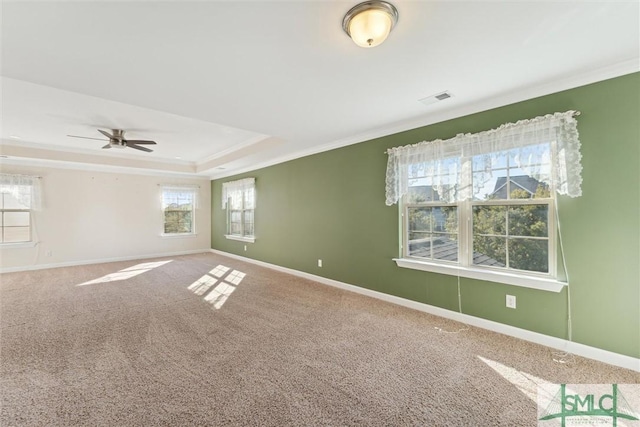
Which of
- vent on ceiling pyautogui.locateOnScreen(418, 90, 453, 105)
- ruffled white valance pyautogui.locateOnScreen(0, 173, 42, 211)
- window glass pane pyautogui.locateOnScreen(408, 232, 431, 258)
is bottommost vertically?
window glass pane pyautogui.locateOnScreen(408, 232, 431, 258)

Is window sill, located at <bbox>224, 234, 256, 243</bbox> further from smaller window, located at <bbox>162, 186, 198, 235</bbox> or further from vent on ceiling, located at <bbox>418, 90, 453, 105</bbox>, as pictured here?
vent on ceiling, located at <bbox>418, 90, 453, 105</bbox>

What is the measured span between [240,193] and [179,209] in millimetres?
2315

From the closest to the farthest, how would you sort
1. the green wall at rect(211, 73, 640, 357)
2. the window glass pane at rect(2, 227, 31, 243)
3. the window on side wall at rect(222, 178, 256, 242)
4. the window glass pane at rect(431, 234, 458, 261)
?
1. the green wall at rect(211, 73, 640, 357)
2. the window glass pane at rect(431, 234, 458, 261)
3. the window glass pane at rect(2, 227, 31, 243)
4. the window on side wall at rect(222, 178, 256, 242)

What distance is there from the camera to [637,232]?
2062 mm

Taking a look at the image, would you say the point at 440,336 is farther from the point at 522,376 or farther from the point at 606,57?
the point at 606,57

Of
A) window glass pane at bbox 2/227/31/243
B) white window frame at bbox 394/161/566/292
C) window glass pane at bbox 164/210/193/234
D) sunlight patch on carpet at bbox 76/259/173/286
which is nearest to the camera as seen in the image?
white window frame at bbox 394/161/566/292

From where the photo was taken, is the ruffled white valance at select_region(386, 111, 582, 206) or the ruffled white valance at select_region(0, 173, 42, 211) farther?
the ruffled white valance at select_region(0, 173, 42, 211)

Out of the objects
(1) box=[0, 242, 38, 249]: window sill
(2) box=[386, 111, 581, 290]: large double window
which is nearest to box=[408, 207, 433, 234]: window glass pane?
(2) box=[386, 111, 581, 290]: large double window

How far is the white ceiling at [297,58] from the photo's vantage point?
156 cm

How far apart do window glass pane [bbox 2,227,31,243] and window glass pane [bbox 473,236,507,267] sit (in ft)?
27.5

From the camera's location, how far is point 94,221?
6.27m

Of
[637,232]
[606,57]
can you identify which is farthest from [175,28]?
[637,232]

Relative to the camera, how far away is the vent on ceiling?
2603 millimetres

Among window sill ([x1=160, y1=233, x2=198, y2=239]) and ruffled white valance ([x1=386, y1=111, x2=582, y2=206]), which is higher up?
ruffled white valance ([x1=386, y1=111, x2=582, y2=206])
